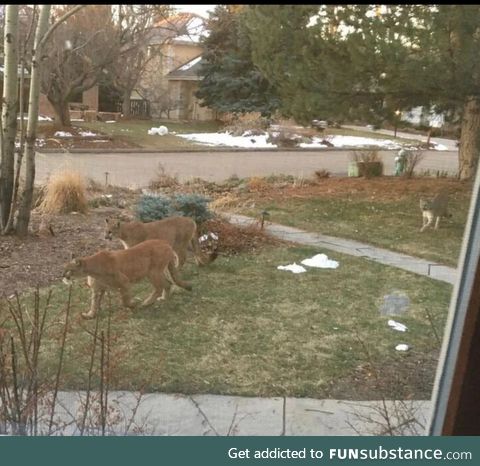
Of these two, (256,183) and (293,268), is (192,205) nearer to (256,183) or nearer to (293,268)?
(256,183)

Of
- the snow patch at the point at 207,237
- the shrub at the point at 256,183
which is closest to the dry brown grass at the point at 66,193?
the snow patch at the point at 207,237

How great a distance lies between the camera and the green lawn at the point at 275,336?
160 centimetres

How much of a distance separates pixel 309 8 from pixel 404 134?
606mm

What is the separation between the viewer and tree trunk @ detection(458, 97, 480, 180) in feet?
5.17

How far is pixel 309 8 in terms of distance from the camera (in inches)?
48.4

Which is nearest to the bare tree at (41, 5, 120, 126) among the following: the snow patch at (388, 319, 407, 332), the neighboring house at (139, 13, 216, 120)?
the neighboring house at (139, 13, 216, 120)

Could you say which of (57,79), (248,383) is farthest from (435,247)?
(57,79)

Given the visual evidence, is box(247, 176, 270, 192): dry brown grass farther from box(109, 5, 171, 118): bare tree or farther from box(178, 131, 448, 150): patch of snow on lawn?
box(109, 5, 171, 118): bare tree

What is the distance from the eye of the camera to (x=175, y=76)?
1.55m

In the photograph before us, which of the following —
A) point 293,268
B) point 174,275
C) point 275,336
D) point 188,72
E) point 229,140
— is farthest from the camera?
point 174,275

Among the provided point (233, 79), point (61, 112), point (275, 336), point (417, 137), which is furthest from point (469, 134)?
point (61, 112)

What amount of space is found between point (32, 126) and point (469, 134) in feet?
4.17

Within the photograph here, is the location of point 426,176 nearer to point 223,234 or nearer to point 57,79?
point 223,234

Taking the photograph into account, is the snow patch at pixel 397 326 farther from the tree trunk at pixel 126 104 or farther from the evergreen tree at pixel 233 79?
the tree trunk at pixel 126 104
